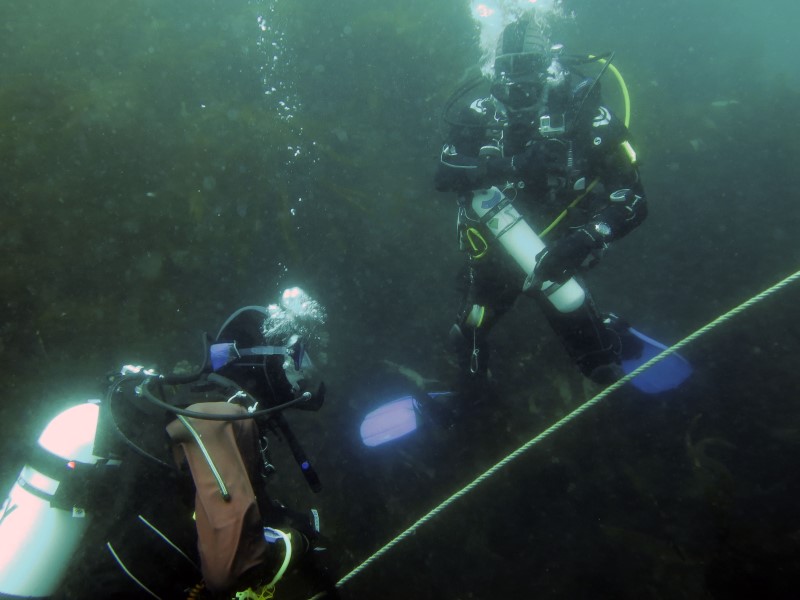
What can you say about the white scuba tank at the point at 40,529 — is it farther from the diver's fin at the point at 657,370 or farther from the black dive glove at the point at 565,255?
the diver's fin at the point at 657,370

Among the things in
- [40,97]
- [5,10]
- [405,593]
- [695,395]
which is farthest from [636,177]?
[5,10]

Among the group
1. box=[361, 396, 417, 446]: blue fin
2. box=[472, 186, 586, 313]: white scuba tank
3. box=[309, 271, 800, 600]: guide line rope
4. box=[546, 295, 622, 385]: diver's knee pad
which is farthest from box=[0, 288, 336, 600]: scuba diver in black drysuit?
box=[546, 295, 622, 385]: diver's knee pad

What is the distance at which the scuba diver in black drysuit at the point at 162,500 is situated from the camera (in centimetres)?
154

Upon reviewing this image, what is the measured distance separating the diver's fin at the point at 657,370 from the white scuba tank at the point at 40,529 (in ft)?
13.0

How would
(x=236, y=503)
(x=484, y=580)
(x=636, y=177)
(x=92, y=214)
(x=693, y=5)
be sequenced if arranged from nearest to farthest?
(x=236, y=503), (x=636, y=177), (x=484, y=580), (x=92, y=214), (x=693, y=5)

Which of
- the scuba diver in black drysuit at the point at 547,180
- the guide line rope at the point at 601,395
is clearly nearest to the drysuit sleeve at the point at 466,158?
the scuba diver in black drysuit at the point at 547,180

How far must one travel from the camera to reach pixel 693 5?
603cm

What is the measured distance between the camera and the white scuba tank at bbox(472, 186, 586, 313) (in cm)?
289

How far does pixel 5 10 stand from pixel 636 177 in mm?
6077

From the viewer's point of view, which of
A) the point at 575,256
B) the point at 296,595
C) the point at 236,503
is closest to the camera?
the point at 236,503

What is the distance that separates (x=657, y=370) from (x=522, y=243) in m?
1.88

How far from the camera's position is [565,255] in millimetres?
2711

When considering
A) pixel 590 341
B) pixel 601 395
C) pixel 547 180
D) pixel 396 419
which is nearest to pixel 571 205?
pixel 547 180

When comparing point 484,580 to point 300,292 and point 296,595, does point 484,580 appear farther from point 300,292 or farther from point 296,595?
point 300,292
